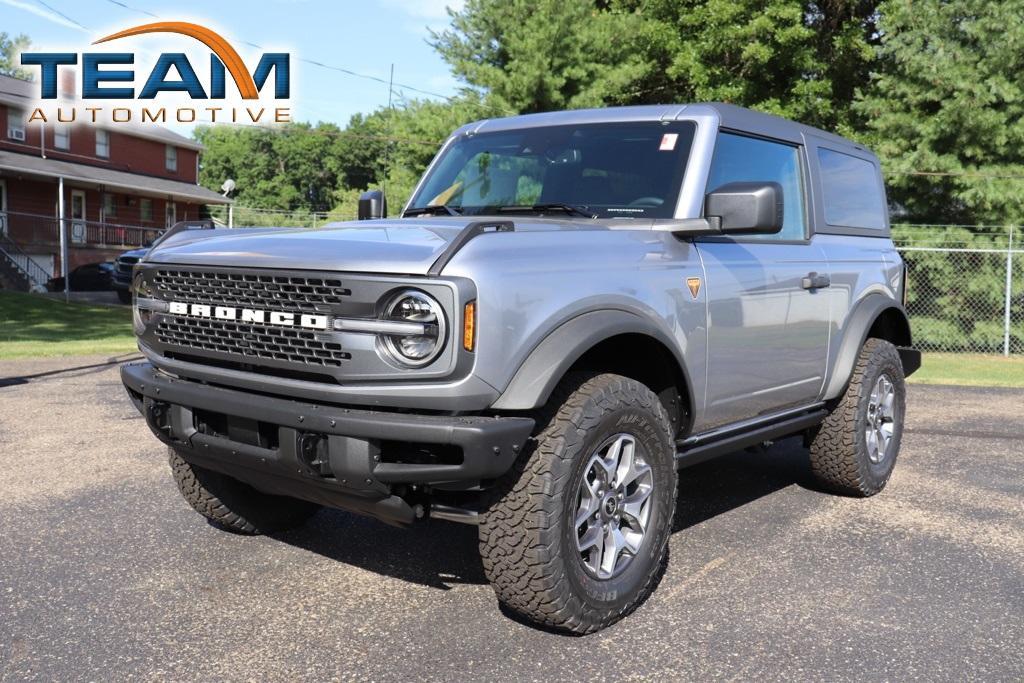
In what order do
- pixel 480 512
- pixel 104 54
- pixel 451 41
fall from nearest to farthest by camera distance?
pixel 480 512, pixel 451 41, pixel 104 54

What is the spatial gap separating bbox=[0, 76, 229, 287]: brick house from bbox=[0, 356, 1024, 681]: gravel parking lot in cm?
2710

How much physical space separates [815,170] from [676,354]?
2.04 meters

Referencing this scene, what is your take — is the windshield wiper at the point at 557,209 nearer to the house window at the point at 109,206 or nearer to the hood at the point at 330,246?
the hood at the point at 330,246

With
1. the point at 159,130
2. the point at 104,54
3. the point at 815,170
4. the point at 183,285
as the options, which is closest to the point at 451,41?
the point at 104,54

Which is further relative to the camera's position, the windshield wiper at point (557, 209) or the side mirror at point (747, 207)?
the windshield wiper at point (557, 209)

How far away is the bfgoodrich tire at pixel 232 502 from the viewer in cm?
436

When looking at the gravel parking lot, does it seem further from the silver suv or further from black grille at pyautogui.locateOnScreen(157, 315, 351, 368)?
black grille at pyautogui.locateOnScreen(157, 315, 351, 368)

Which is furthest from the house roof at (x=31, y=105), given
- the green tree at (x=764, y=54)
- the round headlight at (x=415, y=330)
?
the round headlight at (x=415, y=330)

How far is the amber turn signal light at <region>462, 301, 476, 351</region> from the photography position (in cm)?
300

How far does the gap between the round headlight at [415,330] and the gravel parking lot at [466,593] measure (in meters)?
1.05

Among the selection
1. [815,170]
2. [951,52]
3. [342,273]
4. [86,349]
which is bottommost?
[86,349]

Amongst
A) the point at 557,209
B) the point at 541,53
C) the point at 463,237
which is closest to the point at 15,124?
the point at 541,53

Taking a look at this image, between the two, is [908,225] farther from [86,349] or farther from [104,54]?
[104,54]

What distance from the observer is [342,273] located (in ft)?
10.3
